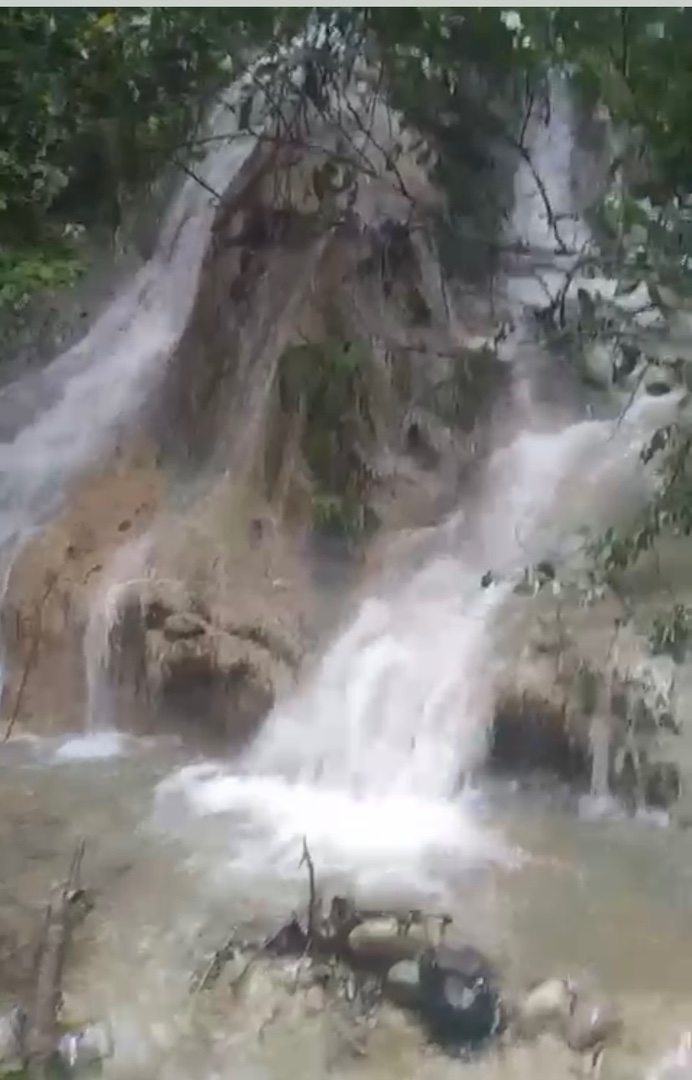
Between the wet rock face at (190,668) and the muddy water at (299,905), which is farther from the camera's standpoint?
the wet rock face at (190,668)

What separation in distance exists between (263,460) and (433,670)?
0.30 meters

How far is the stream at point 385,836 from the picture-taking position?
1278 mm

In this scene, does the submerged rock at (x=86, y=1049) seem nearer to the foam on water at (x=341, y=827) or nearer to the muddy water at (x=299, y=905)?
the muddy water at (x=299, y=905)

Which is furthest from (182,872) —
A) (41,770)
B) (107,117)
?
(107,117)

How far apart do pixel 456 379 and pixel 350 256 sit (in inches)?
7.3

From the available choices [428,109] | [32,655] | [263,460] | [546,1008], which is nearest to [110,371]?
[263,460]

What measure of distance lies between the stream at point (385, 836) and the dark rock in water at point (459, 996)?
20mm

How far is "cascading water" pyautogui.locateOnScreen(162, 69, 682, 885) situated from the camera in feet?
4.39

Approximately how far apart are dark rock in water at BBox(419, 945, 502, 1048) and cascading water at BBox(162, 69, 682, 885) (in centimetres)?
12

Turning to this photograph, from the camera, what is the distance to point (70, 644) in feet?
4.67

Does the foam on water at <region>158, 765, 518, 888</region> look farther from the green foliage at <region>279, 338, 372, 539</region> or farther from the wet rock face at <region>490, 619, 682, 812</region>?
the green foliage at <region>279, 338, 372, 539</region>

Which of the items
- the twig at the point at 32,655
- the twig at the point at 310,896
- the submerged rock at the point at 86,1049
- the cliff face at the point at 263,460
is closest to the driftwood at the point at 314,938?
the twig at the point at 310,896

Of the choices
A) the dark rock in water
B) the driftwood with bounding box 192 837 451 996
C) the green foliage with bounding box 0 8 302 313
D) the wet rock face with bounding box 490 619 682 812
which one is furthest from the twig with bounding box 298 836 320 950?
the green foliage with bounding box 0 8 302 313

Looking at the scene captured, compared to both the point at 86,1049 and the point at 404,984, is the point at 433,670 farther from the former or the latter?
the point at 86,1049
